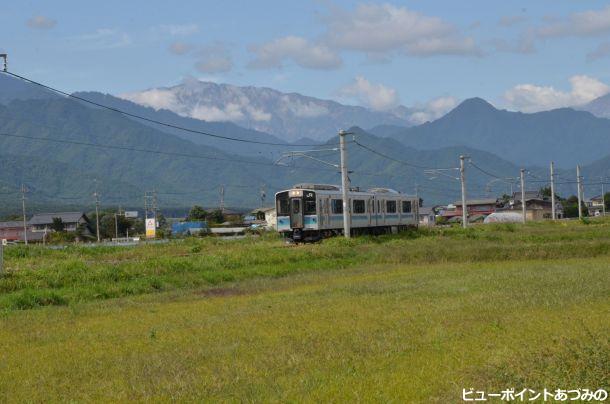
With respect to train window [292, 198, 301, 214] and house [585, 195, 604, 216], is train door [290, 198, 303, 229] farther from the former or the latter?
house [585, 195, 604, 216]

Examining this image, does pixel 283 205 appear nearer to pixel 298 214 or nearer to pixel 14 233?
pixel 298 214

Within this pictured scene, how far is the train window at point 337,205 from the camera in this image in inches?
1662

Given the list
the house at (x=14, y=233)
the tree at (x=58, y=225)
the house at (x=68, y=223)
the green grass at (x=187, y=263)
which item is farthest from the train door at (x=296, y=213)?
the house at (x=68, y=223)

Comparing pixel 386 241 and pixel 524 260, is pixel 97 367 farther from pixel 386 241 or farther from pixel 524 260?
pixel 386 241

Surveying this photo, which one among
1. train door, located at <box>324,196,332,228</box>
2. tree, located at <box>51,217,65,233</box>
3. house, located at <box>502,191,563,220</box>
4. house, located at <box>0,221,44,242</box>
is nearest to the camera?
train door, located at <box>324,196,332,228</box>

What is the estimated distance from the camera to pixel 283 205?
40.6 m

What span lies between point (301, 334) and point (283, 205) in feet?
96.7

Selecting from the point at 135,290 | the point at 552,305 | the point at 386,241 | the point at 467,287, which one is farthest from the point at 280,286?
the point at 386,241

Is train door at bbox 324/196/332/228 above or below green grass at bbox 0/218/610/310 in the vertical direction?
above

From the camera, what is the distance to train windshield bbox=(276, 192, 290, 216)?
4028cm

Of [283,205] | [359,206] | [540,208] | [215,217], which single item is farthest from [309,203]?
[540,208]

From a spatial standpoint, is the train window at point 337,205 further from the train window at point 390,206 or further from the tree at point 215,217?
the tree at point 215,217

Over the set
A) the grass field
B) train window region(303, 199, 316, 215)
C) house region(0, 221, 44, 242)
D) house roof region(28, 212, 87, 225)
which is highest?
house roof region(28, 212, 87, 225)

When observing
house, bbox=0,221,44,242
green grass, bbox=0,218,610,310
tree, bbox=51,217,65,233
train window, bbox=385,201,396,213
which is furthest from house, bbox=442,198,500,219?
green grass, bbox=0,218,610,310
